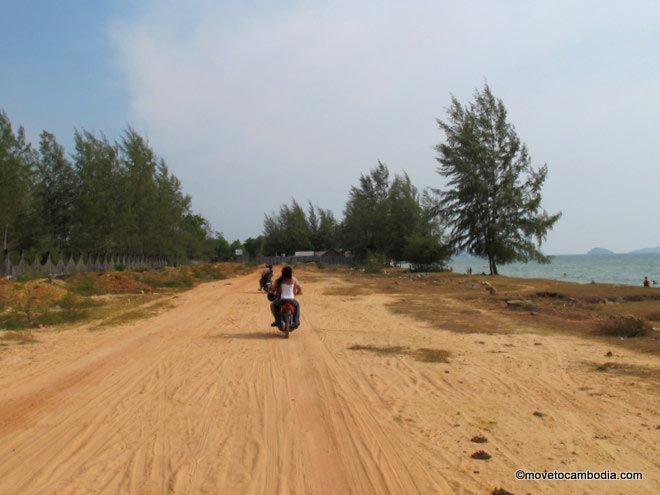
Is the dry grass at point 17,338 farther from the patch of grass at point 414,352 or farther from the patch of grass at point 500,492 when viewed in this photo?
the patch of grass at point 500,492

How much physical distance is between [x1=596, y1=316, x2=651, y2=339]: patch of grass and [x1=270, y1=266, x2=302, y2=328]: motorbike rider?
7.17 m

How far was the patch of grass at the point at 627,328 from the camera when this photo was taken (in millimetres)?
12203

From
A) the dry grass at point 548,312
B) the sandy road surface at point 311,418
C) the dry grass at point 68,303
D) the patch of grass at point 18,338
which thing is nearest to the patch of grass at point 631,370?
the sandy road surface at point 311,418

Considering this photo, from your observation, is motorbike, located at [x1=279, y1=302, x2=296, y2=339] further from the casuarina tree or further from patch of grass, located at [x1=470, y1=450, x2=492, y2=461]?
the casuarina tree

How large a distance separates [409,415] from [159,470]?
9.15 feet

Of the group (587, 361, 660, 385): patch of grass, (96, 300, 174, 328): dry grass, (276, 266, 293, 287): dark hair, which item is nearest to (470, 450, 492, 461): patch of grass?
(587, 361, 660, 385): patch of grass

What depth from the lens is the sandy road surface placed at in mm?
4312

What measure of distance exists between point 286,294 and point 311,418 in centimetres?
626

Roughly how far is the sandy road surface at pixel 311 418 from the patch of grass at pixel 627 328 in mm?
1856

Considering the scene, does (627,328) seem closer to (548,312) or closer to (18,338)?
(548,312)

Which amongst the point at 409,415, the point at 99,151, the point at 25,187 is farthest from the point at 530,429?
the point at 99,151

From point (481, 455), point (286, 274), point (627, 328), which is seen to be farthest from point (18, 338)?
point (627, 328)

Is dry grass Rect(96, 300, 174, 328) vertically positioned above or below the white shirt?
below

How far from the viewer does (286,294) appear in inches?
473
